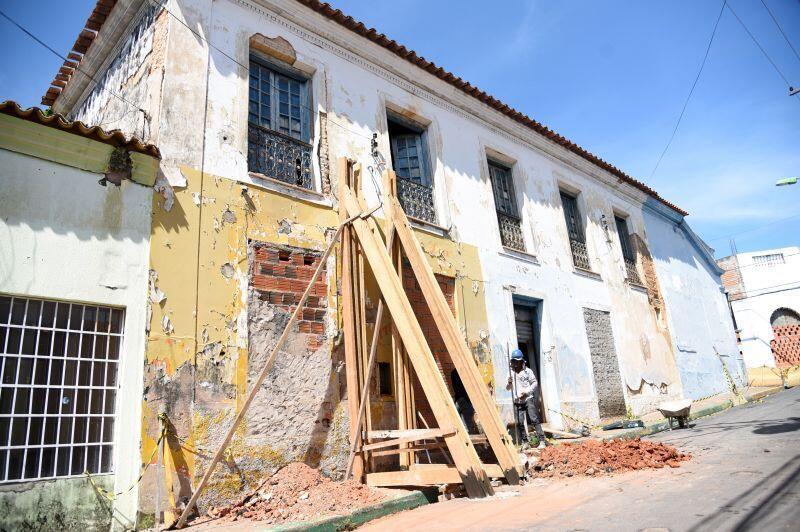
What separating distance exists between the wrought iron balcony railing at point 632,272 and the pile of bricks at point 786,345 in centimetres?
1854

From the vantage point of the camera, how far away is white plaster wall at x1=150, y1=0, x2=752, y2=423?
6363 mm

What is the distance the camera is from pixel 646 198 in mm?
15664

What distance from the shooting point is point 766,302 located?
30266 millimetres

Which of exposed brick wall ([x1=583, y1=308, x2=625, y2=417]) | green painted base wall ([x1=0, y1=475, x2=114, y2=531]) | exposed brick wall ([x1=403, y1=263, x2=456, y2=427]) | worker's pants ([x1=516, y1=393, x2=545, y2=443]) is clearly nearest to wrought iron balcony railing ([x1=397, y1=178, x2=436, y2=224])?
exposed brick wall ([x1=403, y1=263, x2=456, y2=427])

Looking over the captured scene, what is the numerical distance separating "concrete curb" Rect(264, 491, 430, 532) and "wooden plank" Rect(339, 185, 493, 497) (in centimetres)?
67

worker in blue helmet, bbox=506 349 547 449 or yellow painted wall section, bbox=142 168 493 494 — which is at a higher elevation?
yellow painted wall section, bbox=142 168 493 494

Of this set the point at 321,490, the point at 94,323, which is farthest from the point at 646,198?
the point at 94,323

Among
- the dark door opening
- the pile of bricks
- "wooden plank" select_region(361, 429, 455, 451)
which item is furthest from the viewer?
the pile of bricks

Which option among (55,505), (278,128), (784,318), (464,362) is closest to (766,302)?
(784,318)

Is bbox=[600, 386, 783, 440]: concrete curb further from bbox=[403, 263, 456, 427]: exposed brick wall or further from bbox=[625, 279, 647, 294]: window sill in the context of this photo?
bbox=[625, 279, 647, 294]: window sill

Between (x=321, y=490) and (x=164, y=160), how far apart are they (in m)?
3.79

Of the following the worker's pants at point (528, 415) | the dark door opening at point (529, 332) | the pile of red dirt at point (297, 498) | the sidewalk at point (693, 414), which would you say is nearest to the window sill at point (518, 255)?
the dark door opening at point (529, 332)

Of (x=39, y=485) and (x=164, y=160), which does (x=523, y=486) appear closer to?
(x=39, y=485)

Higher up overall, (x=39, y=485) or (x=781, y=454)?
(x=39, y=485)
